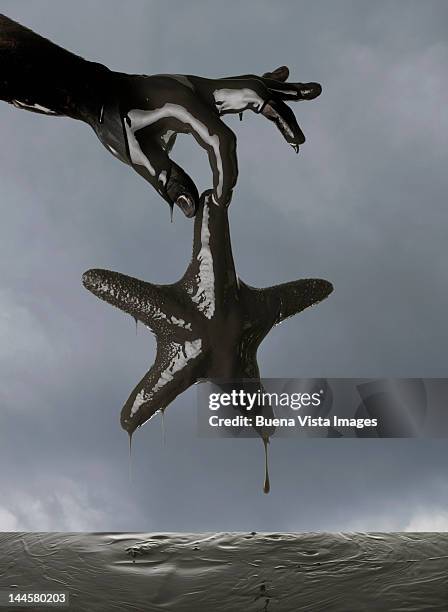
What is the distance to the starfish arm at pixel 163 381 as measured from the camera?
166 cm

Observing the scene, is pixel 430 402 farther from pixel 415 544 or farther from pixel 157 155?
pixel 157 155

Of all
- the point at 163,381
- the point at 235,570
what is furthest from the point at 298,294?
the point at 235,570

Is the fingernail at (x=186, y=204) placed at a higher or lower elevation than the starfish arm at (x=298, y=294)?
higher

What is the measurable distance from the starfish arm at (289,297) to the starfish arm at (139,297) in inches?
7.2

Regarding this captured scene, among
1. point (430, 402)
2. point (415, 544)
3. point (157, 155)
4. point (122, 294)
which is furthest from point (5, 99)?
point (415, 544)

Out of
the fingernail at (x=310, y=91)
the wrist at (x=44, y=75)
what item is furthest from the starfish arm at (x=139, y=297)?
the fingernail at (x=310, y=91)

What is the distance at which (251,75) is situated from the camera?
172 centimetres

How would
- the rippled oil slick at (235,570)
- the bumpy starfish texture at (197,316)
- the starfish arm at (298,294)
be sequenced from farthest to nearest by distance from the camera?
the starfish arm at (298,294)
the bumpy starfish texture at (197,316)
the rippled oil slick at (235,570)

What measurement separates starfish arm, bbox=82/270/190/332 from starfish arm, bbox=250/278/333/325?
0.60ft

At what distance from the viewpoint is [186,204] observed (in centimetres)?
Result: 164

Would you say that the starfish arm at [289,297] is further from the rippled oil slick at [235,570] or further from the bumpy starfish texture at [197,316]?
the rippled oil slick at [235,570]

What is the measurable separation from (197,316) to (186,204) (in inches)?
9.3

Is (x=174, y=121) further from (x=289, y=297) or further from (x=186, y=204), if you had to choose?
(x=289, y=297)

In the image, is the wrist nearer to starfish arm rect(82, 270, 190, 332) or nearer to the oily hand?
the oily hand
